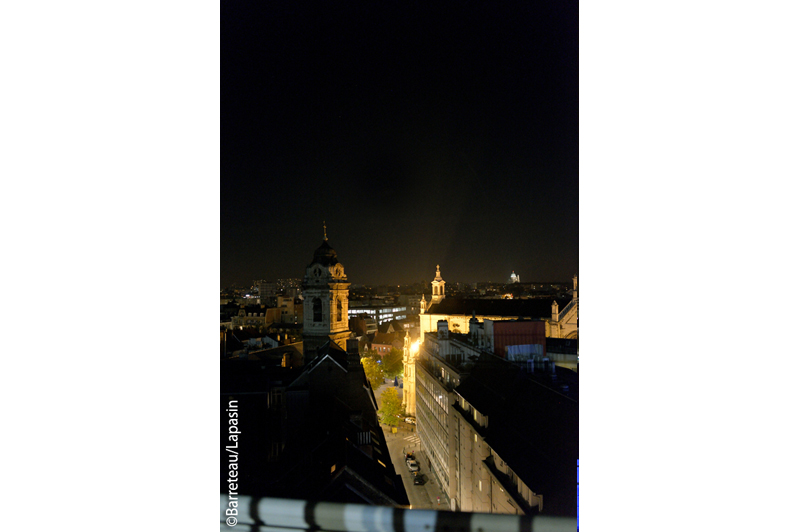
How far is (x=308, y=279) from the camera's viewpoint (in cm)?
274

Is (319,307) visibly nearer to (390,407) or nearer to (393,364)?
(393,364)

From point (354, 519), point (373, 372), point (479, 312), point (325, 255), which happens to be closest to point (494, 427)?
point (479, 312)

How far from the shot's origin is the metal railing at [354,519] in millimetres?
2281

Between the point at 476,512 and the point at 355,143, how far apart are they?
2.45m

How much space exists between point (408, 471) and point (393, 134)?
2191mm

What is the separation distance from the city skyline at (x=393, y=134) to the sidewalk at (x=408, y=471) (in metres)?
0.98

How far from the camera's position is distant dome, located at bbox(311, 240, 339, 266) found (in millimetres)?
2688

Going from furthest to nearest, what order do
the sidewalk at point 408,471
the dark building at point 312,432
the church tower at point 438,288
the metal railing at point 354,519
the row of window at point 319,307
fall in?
1. the row of window at point 319,307
2. the church tower at point 438,288
3. the dark building at point 312,432
4. the sidewalk at point 408,471
5. the metal railing at point 354,519

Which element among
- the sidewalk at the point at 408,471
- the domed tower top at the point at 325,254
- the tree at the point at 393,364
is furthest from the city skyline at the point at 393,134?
the sidewalk at the point at 408,471

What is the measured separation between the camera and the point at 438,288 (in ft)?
8.64

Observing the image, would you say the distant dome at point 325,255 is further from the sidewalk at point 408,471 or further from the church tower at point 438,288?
the sidewalk at point 408,471

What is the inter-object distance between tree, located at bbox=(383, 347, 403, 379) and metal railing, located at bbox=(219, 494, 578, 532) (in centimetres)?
78

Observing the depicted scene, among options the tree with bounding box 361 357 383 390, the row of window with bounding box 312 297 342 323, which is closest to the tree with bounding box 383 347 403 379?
the tree with bounding box 361 357 383 390

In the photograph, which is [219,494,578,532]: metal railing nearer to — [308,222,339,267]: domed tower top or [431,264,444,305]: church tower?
[431,264,444,305]: church tower
